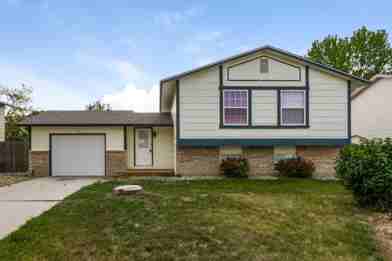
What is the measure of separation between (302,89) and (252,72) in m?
2.26

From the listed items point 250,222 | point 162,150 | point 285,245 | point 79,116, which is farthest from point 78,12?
point 285,245

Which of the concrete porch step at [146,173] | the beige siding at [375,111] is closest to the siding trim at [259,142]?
the concrete porch step at [146,173]

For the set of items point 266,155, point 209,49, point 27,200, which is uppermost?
point 209,49

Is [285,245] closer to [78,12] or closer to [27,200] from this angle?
[27,200]

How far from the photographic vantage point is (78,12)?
13.0 meters

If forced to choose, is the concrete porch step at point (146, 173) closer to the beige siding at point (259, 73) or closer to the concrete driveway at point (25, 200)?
the concrete driveway at point (25, 200)

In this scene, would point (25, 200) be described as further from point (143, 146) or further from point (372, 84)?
point (372, 84)

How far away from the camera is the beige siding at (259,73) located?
12742 mm

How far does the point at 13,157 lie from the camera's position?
15930 mm

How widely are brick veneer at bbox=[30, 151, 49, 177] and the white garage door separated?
0.31 m

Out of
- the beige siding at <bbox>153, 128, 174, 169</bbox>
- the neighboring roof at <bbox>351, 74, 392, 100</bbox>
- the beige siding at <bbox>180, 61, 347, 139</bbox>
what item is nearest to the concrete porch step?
the beige siding at <bbox>153, 128, 174, 169</bbox>

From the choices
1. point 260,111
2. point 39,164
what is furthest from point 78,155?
point 260,111

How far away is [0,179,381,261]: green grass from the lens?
435 centimetres

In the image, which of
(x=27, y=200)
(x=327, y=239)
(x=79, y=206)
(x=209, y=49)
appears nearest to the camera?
(x=327, y=239)
